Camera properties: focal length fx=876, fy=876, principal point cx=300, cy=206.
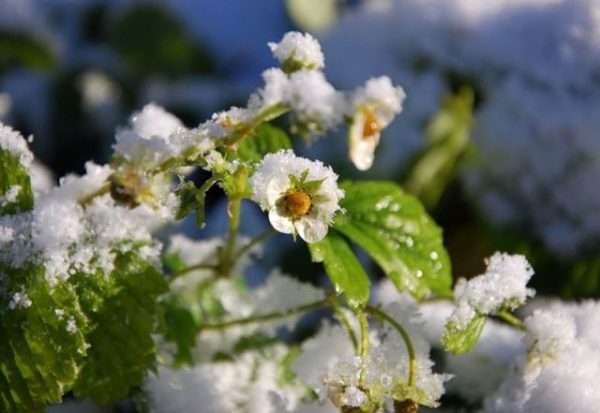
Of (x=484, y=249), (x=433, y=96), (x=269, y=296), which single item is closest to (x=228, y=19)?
(x=433, y=96)

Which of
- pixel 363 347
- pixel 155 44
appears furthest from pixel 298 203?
pixel 155 44

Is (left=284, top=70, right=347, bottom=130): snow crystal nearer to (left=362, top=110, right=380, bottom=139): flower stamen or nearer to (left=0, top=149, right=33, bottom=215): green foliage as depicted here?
(left=362, top=110, right=380, bottom=139): flower stamen

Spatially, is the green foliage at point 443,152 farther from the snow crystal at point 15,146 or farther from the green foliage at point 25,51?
the green foliage at point 25,51

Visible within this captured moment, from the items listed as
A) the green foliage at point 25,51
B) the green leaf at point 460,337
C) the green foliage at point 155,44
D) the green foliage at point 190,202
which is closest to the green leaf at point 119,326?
the green foliage at point 190,202

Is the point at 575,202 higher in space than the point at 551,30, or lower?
lower

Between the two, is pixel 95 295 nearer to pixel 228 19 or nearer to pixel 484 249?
pixel 484 249

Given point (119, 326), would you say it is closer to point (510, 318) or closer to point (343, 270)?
point (343, 270)
